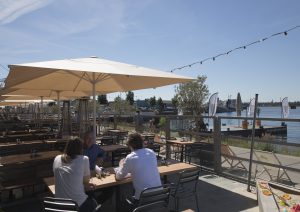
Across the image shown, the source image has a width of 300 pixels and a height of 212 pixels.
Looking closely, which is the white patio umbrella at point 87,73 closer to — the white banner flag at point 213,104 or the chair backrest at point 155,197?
the chair backrest at point 155,197

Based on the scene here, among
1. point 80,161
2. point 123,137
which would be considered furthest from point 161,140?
point 80,161

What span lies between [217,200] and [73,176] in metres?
3.03

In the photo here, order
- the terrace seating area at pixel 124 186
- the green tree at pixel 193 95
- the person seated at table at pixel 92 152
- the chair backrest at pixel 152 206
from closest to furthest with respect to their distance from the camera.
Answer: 1. the chair backrest at pixel 152 206
2. the terrace seating area at pixel 124 186
3. the person seated at table at pixel 92 152
4. the green tree at pixel 193 95

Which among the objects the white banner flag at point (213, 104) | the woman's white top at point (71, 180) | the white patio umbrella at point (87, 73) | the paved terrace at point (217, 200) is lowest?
the paved terrace at point (217, 200)

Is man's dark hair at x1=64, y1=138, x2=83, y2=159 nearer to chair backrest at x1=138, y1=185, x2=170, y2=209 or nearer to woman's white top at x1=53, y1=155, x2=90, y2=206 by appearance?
woman's white top at x1=53, y1=155, x2=90, y2=206

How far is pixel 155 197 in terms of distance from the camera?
356 centimetres

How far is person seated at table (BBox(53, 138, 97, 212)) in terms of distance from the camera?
351 centimetres

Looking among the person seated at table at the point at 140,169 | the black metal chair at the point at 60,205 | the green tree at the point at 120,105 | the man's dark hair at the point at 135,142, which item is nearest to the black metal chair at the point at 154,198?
the person seated at table at the point at 140,169

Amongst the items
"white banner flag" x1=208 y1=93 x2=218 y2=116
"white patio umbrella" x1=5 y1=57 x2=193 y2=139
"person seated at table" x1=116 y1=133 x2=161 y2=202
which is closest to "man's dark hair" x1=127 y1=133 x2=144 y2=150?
"person seated at table" x1=116 y1=133 x2=161 y2=202

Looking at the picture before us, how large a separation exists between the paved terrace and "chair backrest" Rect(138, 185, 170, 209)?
1.70 m

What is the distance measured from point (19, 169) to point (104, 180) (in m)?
2.24

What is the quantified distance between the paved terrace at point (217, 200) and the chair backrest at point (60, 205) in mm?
2069

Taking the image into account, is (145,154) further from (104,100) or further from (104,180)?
(104,100)

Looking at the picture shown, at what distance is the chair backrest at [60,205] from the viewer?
3148 mm
